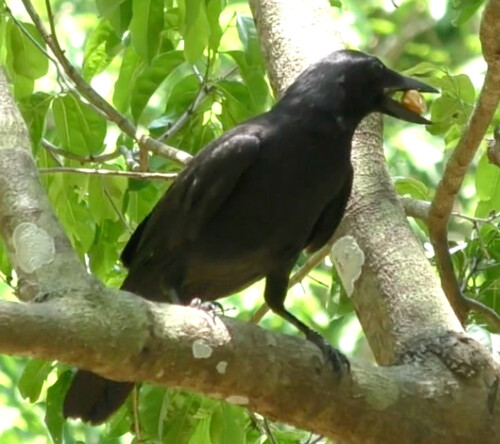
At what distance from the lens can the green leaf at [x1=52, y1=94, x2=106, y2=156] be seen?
379 centimetres

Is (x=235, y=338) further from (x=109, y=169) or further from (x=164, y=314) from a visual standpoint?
(x=109, y=169)

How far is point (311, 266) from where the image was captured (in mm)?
3984

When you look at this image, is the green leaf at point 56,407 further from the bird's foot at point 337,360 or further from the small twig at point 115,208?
the bird's foot at point 337,360

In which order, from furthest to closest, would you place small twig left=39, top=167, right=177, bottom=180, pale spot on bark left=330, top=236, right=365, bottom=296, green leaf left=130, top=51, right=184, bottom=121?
green leaf left=130, top=51, right=184, bottom=121 < small twig left=39, top=167, right=177, bottom=180 < pale spot on bark left=330, top=236, right=365, bottom=296

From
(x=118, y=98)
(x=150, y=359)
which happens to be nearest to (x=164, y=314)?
(x=150, y=359)

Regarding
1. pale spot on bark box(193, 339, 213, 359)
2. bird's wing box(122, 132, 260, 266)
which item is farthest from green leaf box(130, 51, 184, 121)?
pale spot on bark box(193, 339, 213, 359)

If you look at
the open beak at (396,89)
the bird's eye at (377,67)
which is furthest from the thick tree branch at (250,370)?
the bird's eye at (377,67)

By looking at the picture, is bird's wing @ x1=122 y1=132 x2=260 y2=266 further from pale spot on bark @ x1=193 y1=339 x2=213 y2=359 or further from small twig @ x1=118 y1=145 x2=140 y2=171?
pale spot on bark @ x1=193 y1=339 x2=213 y2=359

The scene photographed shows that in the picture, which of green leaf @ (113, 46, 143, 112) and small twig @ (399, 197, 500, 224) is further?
green leaf @ (113, 46, 143, 112)

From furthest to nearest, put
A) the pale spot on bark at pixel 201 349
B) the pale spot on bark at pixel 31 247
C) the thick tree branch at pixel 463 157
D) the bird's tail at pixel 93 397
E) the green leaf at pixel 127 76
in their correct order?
the green leaf at pixel 127 76 < the bird's tail at pixel 93 397 < the thick tree branch at pixel 463 157 < the pale spot on bark at pixel 31 247 < the pale spot on bark at pixel 201 349

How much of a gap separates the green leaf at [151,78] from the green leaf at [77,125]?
0.12 meters

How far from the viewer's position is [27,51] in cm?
382

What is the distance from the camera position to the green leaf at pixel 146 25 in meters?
3.63

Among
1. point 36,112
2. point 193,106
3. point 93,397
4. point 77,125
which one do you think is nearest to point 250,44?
Answer: point 193,106
